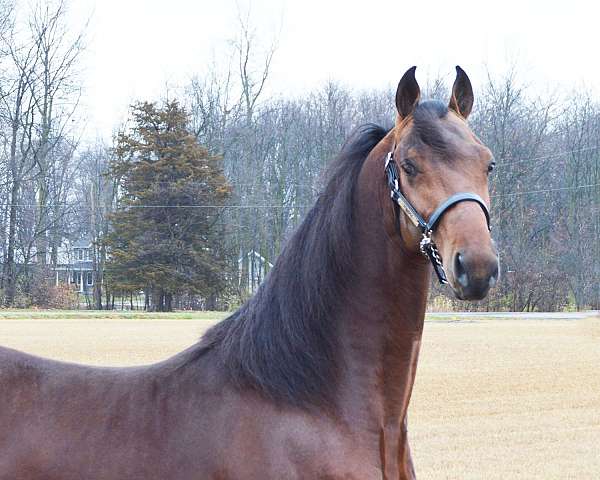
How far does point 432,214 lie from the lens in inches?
101

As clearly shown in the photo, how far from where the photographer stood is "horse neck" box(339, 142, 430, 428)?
2793 millimetres

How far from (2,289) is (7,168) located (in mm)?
6683

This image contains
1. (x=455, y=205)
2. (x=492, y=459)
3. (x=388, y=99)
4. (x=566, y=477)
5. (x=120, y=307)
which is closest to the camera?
(x=455, y=205)

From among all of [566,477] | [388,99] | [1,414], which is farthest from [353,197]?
[388,99]

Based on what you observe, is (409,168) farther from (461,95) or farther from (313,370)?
(313,370)

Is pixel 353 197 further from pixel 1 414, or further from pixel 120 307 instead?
pixel 120 307

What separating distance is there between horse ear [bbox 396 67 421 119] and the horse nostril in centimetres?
66

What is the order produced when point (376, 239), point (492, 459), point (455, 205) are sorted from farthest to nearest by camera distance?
point (492, 459), point (376, 239), point (455, 205)

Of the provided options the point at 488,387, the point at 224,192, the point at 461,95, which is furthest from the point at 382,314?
the point at 224,192

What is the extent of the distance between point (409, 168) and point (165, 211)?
42763 mm

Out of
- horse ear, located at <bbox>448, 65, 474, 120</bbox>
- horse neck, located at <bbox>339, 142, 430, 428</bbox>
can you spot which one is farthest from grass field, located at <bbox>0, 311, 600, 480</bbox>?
horse ear, located at <bbox>448, 65, 474, 120</bbox>

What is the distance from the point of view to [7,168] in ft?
147

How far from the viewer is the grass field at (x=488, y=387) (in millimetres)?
8484

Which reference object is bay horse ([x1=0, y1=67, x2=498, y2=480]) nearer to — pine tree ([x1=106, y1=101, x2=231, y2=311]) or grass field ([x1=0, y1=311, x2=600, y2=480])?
grass field ([x1=0, y1=311, x2=600, y2=480])
